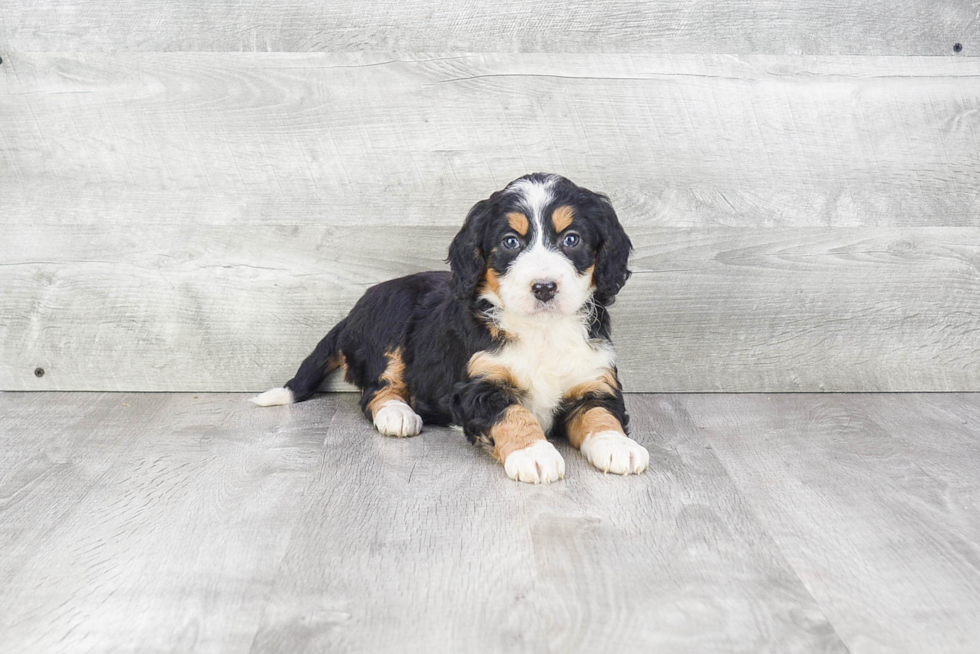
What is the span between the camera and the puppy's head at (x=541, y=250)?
2.45 metres

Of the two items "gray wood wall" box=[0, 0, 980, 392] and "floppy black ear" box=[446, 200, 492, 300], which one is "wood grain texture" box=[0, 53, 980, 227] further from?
"floppy black ear" box=[446, 200, 492, 300]

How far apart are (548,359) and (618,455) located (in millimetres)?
370

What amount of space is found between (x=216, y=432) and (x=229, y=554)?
3.19ft

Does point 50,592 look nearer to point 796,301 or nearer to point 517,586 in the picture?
point 517,586

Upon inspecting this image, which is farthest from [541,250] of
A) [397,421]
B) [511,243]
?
[397,421]

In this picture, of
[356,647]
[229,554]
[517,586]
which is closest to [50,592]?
[229,554]

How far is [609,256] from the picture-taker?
2594 mm

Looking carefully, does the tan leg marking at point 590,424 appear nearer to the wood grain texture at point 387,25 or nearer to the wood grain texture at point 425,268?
the wood grain texture at point 425,268

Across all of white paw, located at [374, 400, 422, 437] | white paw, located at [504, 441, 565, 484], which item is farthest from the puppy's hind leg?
white paw, located at [504, 441, 565, 484]

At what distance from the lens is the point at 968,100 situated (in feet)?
10.8

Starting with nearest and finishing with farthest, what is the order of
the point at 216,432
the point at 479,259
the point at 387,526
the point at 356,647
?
the point at 356,647 < the point at 387,526 < the point at 479,259 < the point at 216,432

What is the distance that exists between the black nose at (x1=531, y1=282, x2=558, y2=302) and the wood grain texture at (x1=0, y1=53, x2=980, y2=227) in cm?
92

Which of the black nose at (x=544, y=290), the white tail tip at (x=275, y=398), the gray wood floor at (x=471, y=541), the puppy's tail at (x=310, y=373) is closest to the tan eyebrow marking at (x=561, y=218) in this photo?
the black nose at (x=544, y=290)

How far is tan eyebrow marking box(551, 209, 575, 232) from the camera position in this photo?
251 centimetres
